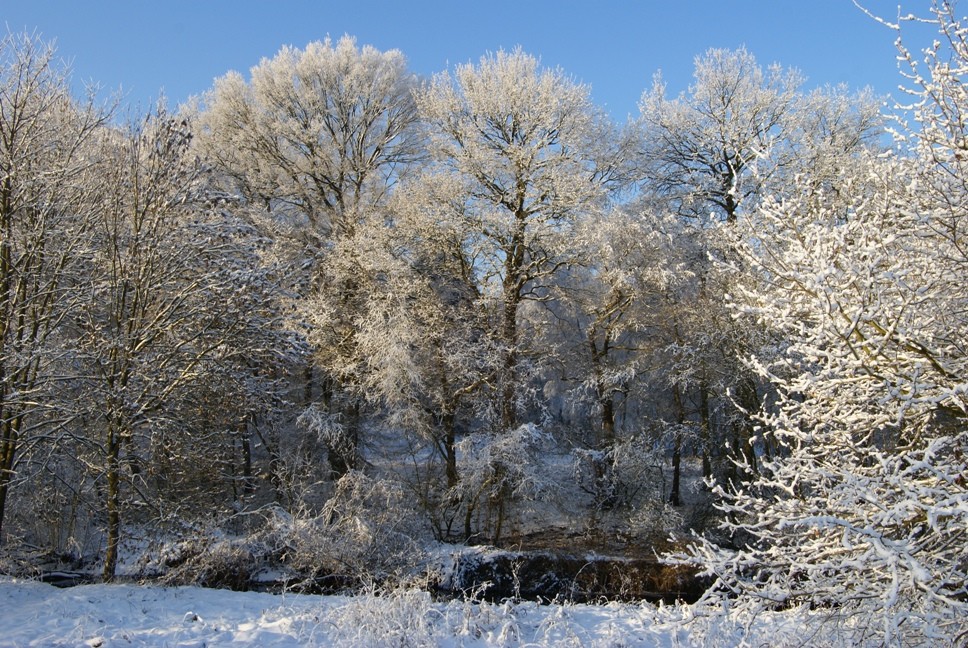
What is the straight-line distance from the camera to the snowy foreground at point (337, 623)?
5.82m

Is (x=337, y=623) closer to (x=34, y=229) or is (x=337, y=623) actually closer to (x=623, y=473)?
(x=34, y=229)

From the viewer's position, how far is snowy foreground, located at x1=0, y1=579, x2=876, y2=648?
5.82 meters

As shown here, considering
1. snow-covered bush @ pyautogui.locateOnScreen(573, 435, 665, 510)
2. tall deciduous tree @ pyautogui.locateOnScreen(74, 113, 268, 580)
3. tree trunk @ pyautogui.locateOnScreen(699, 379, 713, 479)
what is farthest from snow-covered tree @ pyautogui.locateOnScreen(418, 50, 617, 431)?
tall deciduous tree @ pyautogui.locateOnScreen(74, 113, 268, 580)

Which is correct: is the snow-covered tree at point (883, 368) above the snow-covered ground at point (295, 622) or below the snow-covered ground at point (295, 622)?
above

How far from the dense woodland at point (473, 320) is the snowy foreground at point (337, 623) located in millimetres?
1024

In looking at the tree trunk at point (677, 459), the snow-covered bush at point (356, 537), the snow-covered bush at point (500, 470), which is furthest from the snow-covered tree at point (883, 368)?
the tree trunk at point (677, 459)

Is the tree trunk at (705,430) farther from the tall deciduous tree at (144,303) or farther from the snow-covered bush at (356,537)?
the tall deciduous tree at (144,303)

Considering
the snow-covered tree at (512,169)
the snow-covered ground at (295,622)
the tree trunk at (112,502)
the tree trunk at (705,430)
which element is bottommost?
the snow-covered ground at (295,622)

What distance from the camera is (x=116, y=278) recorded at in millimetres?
9273

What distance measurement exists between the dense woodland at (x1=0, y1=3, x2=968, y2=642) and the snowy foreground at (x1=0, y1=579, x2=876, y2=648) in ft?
3.36

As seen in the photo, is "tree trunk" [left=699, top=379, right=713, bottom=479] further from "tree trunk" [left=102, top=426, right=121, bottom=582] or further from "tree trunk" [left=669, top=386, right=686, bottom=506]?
"tree trunk" [left=102, top=426, right=121, bottom=582]

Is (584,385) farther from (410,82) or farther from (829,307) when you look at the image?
(829,307)

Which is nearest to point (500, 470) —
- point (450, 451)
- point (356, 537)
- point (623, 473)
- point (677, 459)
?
point (450, 451)

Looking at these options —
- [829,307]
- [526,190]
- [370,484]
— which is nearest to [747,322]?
[526,190]
